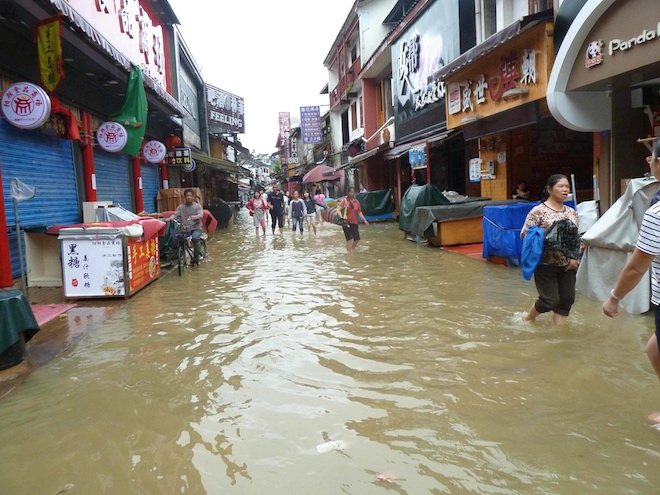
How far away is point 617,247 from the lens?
6199 mm

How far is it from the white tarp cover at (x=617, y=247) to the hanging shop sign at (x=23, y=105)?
801 centimetres

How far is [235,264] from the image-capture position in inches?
461

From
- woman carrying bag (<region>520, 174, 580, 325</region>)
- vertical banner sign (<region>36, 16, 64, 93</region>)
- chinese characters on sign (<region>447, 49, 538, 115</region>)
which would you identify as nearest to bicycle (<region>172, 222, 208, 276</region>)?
vertical banner sign (<region>36, 16, 64, 93</region>)

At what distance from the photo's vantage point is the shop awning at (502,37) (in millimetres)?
9398

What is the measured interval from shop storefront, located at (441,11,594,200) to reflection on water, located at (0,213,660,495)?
5408mm

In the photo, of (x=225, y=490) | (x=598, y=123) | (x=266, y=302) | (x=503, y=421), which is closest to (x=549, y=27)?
(x=598, y=123)

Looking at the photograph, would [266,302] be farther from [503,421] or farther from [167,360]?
[503,421]

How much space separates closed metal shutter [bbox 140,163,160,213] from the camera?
54.2ft

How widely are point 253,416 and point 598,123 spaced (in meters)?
8.04

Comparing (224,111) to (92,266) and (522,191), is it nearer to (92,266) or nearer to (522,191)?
(522,191)

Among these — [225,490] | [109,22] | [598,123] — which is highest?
[109,22]

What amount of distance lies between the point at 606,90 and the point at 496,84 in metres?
3.28

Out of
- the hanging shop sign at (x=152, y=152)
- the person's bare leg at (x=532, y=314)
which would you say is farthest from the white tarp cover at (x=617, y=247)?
the hanging shop sign at (x=152, y=152)

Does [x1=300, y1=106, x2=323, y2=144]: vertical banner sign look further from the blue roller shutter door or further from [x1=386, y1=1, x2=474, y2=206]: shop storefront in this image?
the blue roller shutter door
